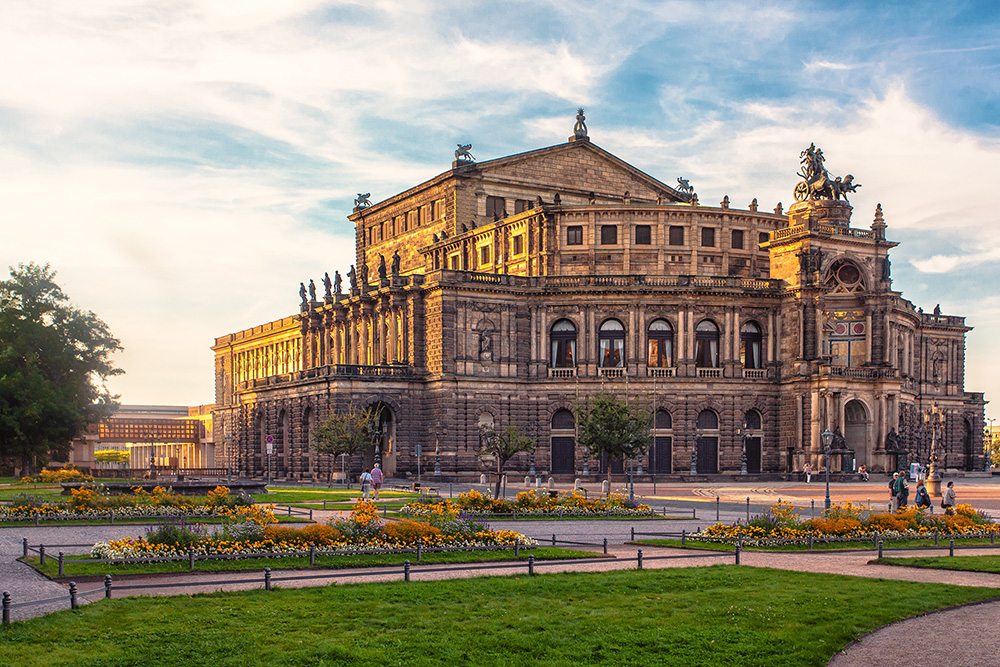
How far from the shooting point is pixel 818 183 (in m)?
99.1

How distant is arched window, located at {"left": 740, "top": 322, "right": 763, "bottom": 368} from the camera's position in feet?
317

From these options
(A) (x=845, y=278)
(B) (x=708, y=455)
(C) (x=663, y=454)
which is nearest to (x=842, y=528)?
(C) (x=663, y=454)

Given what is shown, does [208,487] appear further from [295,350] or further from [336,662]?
[295,350]

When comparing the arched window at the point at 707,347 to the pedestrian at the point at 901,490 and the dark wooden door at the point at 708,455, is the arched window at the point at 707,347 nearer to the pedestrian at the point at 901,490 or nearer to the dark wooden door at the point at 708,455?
the dark wooden door at the point at 708,455

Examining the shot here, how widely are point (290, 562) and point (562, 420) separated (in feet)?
217

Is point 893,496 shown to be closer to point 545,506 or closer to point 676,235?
point 545,506

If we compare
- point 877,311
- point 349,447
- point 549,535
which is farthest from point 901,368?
point 549,535

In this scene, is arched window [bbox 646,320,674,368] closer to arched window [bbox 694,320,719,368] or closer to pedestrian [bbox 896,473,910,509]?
arched window [bbox 694,320,719,368]

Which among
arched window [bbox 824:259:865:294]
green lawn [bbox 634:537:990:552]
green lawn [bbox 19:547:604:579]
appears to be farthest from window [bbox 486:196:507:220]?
green lawn [bbox 19:547:604:579]

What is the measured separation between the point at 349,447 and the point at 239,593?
6019 cm

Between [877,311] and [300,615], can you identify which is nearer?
[300,615]

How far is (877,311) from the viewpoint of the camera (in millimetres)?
97000

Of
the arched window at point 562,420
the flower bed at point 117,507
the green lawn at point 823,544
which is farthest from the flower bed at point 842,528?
the arched window at point 562,420

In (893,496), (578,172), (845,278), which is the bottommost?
(893,496)
